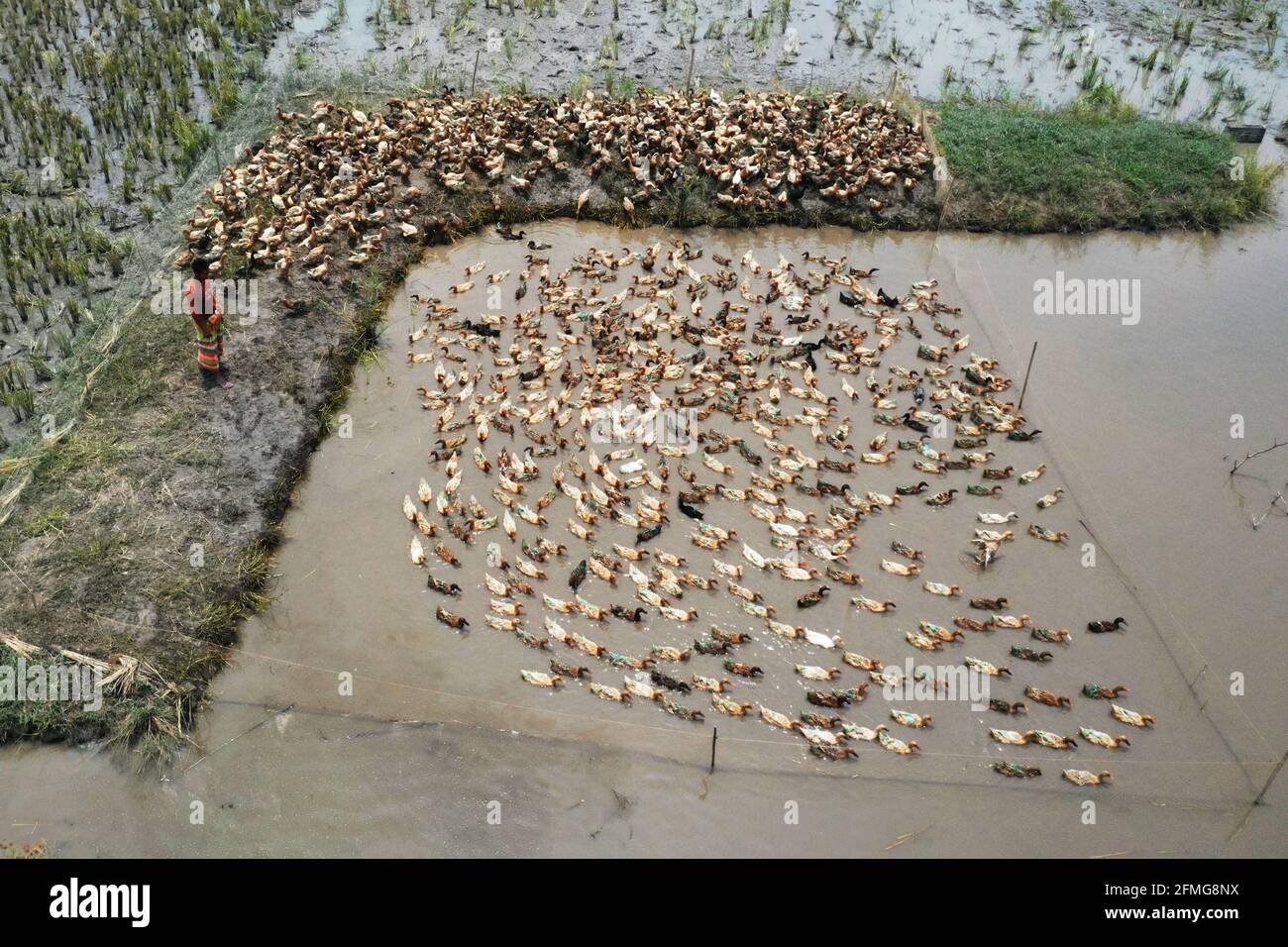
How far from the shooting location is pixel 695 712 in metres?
7.57

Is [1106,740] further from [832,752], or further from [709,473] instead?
[709,473]

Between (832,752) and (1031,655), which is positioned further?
(1031,655)

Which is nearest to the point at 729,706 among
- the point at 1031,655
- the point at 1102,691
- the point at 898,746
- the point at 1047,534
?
the point at 898,746

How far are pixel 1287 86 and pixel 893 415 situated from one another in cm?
1240

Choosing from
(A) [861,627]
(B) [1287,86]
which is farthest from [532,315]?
(B) [1287,86]

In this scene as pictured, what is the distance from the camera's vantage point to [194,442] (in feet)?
30.1

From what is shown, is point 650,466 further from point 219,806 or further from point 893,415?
point 219,806

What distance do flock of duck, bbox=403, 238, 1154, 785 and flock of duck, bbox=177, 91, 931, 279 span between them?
144cm

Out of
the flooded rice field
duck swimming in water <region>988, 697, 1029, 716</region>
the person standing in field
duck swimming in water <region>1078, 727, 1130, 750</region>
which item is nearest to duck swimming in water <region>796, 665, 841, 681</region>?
duck swimming in water <region>988, 697, 1029, 716</region>

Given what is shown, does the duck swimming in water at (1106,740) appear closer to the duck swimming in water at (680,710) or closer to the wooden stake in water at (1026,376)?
the duck swimming in water at (680,710)

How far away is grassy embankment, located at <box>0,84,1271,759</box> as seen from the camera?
300 inches

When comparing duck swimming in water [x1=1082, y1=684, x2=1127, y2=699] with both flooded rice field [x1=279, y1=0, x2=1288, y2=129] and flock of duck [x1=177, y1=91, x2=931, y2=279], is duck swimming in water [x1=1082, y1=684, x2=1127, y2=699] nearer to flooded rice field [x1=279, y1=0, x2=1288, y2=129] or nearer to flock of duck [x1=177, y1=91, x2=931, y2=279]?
flock of duck [x1=177, y1=91, x2=931, y2=279]

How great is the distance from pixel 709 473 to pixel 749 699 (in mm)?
2573

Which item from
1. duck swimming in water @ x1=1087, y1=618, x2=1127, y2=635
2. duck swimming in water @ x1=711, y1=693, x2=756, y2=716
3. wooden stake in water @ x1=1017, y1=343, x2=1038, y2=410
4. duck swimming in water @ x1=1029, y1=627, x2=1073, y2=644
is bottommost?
duck swimming in water @ x1=711, y1=693, x2=756, y2=716
